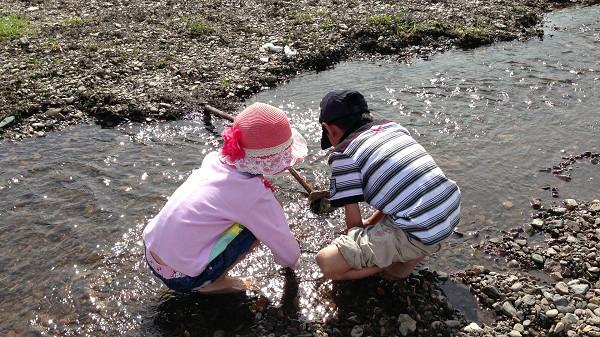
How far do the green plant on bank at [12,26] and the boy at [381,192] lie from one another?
8.37 meters

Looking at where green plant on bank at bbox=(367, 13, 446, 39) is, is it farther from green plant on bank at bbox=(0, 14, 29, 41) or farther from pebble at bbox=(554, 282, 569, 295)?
green plant on bank at bbox=(0, 14, 29, 41)

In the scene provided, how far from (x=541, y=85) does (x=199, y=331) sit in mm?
6851

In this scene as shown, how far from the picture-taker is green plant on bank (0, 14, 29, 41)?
10.3 meters

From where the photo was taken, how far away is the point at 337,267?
451cm

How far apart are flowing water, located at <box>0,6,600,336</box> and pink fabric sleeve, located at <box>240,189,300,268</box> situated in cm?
60

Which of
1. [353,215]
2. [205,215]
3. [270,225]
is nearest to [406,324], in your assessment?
[353,215]

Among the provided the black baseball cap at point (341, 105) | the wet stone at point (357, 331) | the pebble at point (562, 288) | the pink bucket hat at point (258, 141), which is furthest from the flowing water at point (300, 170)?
the black baseball cap at point (341, 105)

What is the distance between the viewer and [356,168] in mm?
4383

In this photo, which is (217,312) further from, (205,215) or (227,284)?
(205,215)

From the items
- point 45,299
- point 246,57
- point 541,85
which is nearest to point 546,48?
point 541,85

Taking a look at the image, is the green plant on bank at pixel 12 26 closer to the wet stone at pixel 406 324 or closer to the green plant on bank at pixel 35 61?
the green plant on bank at pixel 35 61

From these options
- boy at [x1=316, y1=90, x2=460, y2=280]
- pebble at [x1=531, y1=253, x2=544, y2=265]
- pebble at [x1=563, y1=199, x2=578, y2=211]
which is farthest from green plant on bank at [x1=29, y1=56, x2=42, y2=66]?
pebble at [x1=563, y1=199, x2=578, y2=211]

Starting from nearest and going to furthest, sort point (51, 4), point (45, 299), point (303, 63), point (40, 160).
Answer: point (45, 299)
point (40, 160)
point (303, 63)
point (51, 4)

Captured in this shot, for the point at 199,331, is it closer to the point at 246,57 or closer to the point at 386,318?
the point at 386,318
